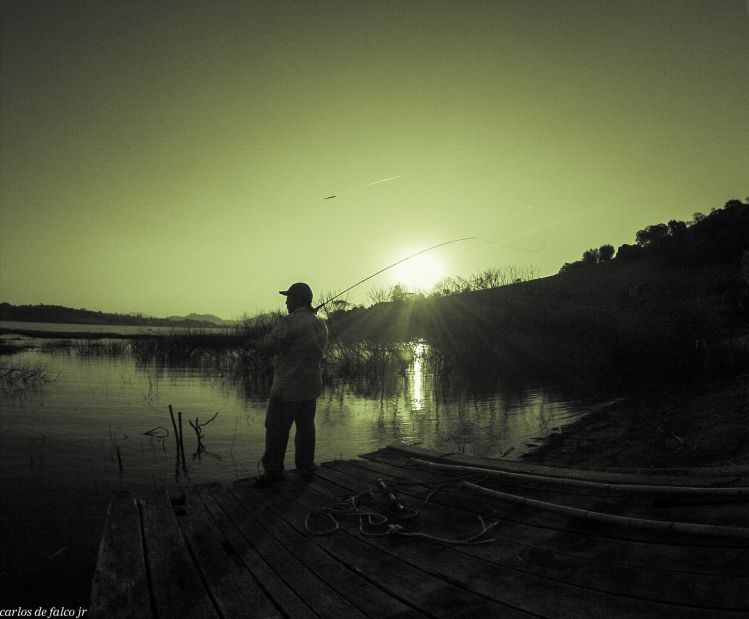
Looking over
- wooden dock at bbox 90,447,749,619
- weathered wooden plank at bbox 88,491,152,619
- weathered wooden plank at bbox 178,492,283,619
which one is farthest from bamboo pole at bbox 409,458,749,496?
weathered wooden plank at bbox 88,491,152,619

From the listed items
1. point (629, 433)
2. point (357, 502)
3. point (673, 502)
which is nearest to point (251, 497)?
point (357, 502)

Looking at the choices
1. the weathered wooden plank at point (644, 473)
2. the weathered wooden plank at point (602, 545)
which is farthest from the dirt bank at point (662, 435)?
the weathered wooden plank at point (602, 545)

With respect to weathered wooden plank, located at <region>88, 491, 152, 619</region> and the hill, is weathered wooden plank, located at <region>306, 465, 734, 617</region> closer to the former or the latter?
weathered wooden plank, located at <region>88, 491, 152, 619</region>

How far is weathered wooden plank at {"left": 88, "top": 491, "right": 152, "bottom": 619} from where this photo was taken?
121 inches

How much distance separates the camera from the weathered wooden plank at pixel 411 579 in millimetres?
2805

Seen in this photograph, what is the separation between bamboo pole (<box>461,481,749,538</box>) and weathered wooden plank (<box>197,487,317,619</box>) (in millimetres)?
2106

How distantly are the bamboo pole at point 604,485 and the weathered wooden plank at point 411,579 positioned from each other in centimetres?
160

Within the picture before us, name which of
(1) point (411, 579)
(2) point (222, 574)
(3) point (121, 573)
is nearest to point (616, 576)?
(1) point (411, 579)

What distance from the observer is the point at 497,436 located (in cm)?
1175

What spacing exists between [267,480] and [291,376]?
1.23 metres

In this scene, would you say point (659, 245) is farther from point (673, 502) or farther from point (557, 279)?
point (673, 502)

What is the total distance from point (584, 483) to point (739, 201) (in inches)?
2697

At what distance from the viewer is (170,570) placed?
3.56 meters

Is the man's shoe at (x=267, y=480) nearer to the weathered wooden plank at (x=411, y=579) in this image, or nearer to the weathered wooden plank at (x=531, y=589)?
the weathered wooden plank at (x=411, y=579)
